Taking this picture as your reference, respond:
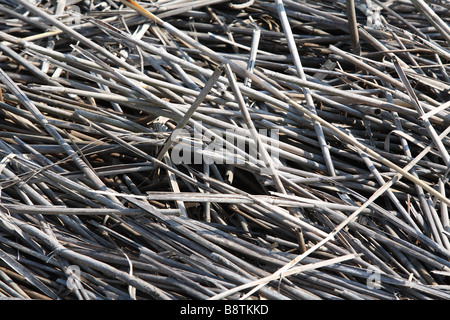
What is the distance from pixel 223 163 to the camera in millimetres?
1599

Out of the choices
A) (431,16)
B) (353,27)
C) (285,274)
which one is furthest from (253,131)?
(431,16)

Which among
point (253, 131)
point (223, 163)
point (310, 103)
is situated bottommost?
point (223, 163)

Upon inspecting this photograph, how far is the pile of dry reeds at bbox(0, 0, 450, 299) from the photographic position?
141cm

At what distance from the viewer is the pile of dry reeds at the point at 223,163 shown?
1.41 m

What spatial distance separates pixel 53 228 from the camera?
152cm

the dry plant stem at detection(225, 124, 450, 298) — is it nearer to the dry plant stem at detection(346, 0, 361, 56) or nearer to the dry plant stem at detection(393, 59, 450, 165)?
the dry plant stem at detection(393, 59, 450, 165)

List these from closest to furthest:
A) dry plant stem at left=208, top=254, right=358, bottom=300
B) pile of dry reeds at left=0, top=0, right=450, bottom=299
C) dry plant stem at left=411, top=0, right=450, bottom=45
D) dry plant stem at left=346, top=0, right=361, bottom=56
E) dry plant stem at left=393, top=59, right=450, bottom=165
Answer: dry plant stem at left=208, top=254, right=358, bottom=300 → pile of dry reeds at left=0, top=0, right=450, bottom=299 → dry plant stem at left=393, top=59, right=450, bottom=165 → dry plant stem at left=411, top=0, right=450, bottom=45 → dry plant stem at left=346, top=0, right=361, bottom=56

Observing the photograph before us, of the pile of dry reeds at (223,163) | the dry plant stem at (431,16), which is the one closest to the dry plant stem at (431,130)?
the pile of dry reeds at (223,163)

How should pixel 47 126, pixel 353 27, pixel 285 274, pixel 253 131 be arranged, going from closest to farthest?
pixel 285 274 < pixel 253 131 < pixel 47 126 < pixel 353 27

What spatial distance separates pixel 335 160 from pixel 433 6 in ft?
3.27

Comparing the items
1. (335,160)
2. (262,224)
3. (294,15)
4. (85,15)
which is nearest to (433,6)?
(294,15)

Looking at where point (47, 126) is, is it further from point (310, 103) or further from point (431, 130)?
point (431, 130)

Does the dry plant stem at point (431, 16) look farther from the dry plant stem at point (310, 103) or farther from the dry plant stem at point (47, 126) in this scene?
the dry plant stem at point (47, 126)

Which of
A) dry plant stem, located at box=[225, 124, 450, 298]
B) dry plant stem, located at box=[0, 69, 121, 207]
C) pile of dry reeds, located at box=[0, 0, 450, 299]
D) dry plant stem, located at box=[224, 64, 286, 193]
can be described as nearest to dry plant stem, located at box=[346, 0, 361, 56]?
pile of dry reeds, located at box=[0, 0, 450, 299]
